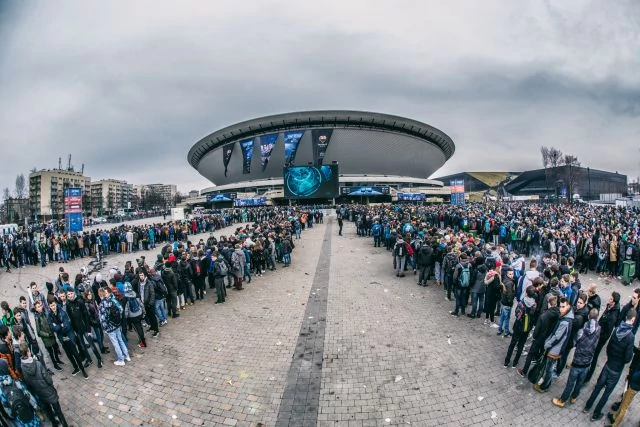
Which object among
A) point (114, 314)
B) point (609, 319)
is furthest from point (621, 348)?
point (114, 314)

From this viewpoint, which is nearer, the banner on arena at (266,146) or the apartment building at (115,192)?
the banner on arena at (266,146)

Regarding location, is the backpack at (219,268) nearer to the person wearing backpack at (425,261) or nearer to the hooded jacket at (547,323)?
the person wearing backpack at (425,261)

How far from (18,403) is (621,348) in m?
8.50

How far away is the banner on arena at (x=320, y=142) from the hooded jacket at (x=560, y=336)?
70163 millimetres

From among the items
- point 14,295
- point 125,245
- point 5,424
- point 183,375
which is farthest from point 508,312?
point 125,245

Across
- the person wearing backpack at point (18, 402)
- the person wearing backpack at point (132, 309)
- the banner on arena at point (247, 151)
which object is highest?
the banner on arena at point (247, 151)

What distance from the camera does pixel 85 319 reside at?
6.33 meters

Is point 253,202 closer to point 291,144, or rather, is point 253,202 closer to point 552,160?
point 291,144

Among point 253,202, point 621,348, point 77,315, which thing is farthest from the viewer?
point 253,202

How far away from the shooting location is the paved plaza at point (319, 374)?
15.3 feet

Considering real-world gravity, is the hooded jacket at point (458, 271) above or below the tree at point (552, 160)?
below

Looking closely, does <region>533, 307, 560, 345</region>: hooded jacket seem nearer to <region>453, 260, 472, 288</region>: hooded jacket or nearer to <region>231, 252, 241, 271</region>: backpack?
<region>453, 260, 472, 288</region>: hooded jacket

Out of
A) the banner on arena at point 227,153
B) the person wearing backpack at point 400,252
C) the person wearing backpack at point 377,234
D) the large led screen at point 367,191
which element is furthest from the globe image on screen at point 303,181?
→ the banner on arena at point 227,153

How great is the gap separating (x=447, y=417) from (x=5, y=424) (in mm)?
6676
